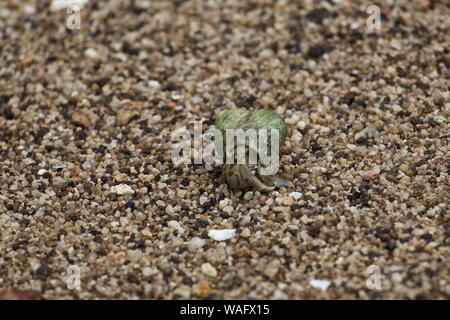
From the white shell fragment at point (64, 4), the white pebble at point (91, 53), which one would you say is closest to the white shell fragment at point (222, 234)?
the white pebble at point (91, 53)

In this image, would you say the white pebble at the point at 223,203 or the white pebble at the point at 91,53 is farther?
the white pebble at the point at 91,53

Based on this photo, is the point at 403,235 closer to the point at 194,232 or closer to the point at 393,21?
the point at 194,232

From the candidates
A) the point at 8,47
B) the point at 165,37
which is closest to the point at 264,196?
the point at 165,37

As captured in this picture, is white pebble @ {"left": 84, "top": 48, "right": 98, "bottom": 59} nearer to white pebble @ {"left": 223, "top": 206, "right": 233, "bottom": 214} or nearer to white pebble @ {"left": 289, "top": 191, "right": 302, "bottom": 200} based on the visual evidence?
white pebble @ {"left": 223, "top": 206, "right": 233, "bottom": 214}

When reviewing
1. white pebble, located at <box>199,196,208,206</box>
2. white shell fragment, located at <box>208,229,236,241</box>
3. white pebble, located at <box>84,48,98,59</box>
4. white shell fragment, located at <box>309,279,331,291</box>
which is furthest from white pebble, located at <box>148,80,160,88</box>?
white shell fragment, located at <box>309,279,331,291</box>

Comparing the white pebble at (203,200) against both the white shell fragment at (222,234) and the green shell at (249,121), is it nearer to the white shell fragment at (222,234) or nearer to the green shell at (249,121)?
the white shell fragment at (222,234)
